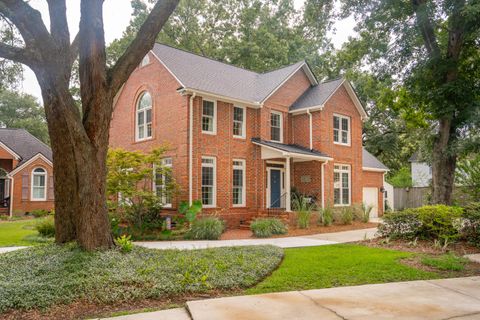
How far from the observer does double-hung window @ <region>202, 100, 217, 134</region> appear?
52.4 feet

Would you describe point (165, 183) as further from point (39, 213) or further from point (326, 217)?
point (39, 213)

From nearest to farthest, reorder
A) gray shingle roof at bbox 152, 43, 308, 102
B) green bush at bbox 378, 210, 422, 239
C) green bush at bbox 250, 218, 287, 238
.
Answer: green bush at bbox 378, 210, 422, 239 < green bush at bbox 250, 218, 287, 238 < gray shingle roof at bbox 152, 43, 308, 102

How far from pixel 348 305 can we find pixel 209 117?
38.7 ft

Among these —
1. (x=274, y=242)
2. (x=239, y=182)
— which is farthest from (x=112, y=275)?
(x=239, y=182)

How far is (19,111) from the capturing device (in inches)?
1738

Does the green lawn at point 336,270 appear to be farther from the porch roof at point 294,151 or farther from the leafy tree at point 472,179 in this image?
the porch roof at point 294,151

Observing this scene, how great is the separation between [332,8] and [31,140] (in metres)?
22.6

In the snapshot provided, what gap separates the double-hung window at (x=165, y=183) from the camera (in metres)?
14.3

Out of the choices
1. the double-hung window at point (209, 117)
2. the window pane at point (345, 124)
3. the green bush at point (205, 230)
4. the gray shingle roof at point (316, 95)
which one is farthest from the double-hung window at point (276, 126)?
the green bush at point (205, 230)

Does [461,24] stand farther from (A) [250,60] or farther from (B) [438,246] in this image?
(A) [250,60]

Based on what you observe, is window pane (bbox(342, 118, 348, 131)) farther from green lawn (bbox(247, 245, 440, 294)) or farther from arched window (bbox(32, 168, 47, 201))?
arched window (bbox(32, 168, 47, 201))

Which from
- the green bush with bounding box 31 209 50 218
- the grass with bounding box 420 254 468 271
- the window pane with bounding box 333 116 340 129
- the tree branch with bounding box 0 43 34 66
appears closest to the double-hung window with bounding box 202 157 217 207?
the window pane with bounding box 333 116 340 129

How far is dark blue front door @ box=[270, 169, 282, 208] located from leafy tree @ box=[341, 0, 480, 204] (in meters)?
6.42

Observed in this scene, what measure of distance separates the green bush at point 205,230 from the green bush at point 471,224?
7.43m
